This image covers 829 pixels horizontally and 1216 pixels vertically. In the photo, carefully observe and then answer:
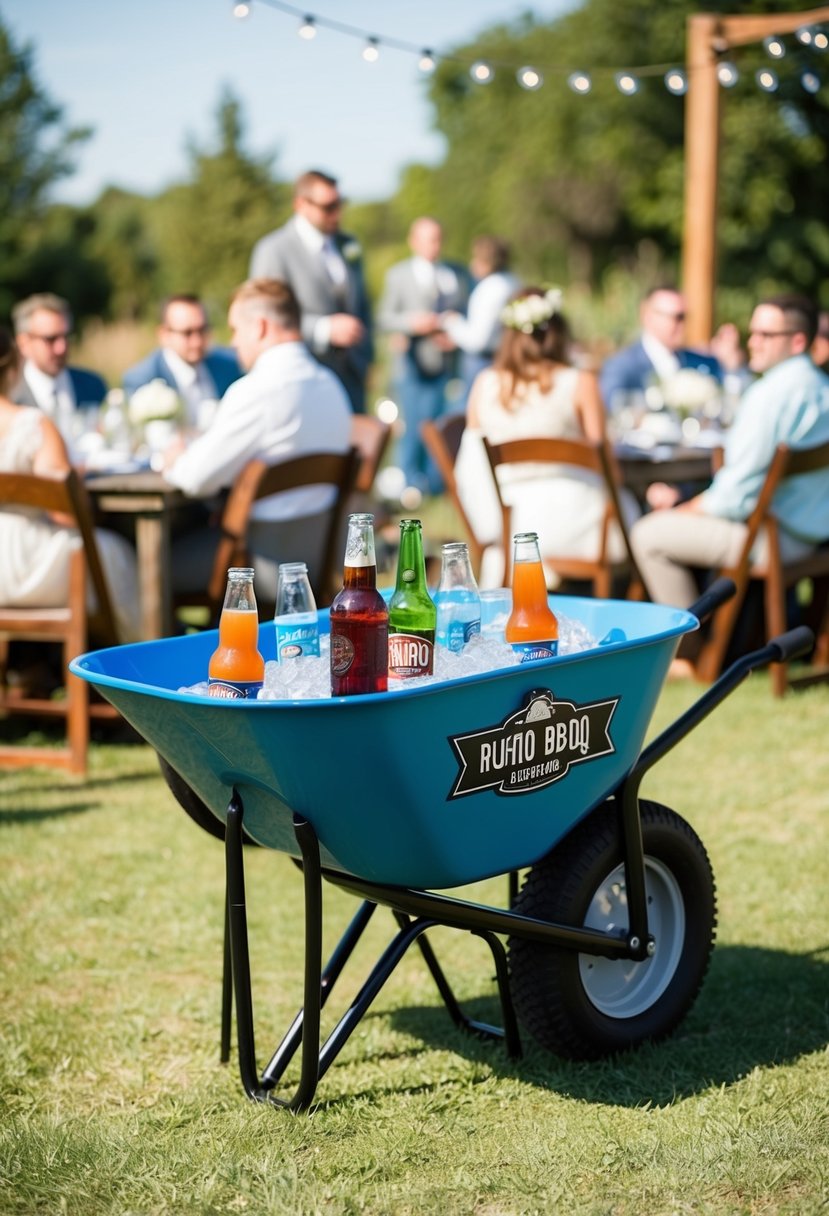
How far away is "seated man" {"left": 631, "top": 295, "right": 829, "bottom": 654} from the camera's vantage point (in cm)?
565

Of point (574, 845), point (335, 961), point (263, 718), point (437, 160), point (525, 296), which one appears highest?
point (437, 160)

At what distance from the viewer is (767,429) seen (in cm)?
563

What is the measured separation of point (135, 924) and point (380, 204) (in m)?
79.0

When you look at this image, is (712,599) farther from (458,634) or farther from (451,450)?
(451,450)

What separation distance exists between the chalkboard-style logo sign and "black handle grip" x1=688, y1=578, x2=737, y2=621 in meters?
0.49

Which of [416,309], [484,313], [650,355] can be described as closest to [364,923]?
[650,355]

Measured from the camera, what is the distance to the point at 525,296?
6.18 m

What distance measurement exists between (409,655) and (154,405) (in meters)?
3.82

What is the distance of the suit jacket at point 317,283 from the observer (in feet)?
27.1

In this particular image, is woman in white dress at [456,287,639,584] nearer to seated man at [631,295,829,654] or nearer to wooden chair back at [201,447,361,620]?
seated man at [631,295,829,654]

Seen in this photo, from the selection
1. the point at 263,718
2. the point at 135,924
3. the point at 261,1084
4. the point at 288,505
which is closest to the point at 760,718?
the point at 288,505

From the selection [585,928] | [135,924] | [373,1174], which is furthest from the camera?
[135,924]

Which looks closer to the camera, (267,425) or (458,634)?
(458,634)

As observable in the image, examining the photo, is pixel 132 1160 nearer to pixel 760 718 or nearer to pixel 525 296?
pixel 760 718
